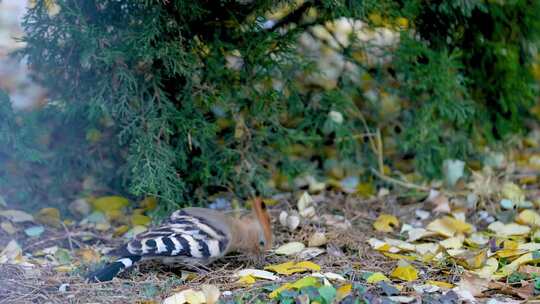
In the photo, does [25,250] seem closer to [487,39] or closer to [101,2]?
[101,2]

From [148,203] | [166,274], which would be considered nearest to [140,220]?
[148,203]

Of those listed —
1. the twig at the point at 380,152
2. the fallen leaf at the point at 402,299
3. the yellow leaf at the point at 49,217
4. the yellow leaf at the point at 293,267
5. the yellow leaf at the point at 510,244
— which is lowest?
the fallen leaf at the point at 402,299

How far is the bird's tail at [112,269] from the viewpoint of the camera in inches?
139

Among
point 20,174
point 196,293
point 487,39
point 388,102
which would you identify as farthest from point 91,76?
point 487,39

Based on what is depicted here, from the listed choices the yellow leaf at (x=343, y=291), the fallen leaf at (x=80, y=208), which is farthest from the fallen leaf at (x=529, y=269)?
the fallen leaf at (x=80, y=208)

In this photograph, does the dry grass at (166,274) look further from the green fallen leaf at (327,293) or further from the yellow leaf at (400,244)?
the green fallen leaf at (327,293)

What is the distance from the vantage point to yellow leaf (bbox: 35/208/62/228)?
4488 millimetres

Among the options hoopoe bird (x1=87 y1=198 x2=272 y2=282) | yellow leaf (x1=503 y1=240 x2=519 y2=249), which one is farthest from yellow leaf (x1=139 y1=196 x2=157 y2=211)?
yellow leaf (x1=503 y1=240 x2=519 y2=249)

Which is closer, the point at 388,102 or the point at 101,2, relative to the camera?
the point at 101,2

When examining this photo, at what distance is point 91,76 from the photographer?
A: 4203 millimetres

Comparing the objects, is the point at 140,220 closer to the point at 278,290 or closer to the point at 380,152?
the point at 278,290

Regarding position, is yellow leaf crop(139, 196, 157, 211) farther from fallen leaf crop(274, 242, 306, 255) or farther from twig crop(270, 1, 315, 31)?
twig crop(270, 1, 315, 31)

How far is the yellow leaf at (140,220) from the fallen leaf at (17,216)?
57cm

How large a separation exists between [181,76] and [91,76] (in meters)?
0.48
